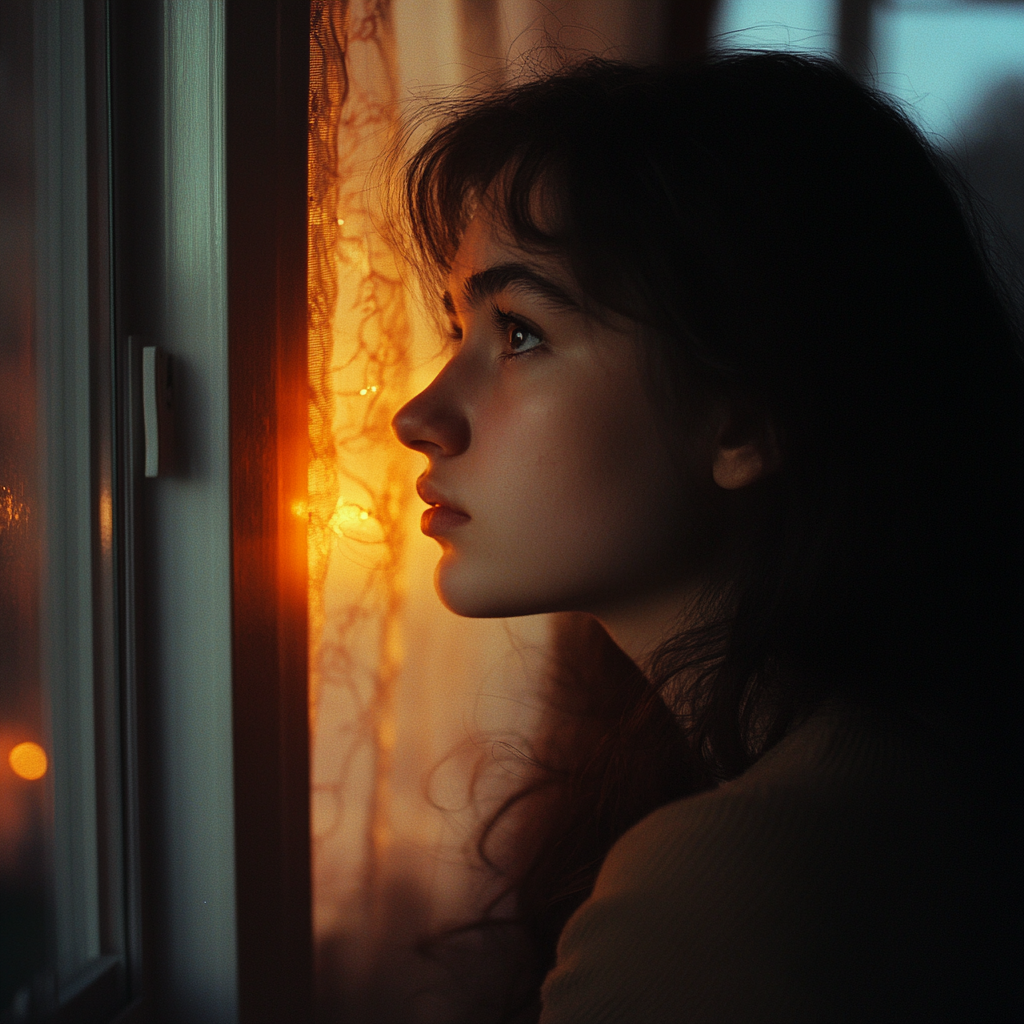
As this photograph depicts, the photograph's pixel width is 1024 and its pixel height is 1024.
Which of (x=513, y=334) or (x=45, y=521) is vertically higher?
(x=513, y=334)

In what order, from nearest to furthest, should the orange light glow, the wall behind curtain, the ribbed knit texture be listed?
the ribbed knit texture → the orange light glow → the wall behind curtain

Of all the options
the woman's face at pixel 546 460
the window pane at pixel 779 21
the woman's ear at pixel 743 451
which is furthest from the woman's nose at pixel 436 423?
the window pane at pixel 779 21

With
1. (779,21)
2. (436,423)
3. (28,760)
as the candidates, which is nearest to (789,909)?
(436,423)

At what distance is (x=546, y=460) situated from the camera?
0.63 meters

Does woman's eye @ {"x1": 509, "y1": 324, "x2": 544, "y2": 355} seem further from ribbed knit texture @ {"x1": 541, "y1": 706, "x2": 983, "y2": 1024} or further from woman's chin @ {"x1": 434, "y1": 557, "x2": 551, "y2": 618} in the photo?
ribbed knit texture @ {"x1": 541, "y1": 706, "x2": 983, "y2": 1024}

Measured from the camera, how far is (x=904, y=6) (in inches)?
38.6

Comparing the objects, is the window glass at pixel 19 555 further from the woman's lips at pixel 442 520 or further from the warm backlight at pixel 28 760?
the woman's lips at pixel 442 520

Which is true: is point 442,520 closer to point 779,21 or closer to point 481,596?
point 481,596

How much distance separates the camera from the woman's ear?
0.63 metres

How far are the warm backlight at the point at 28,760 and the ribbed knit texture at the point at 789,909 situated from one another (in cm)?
47

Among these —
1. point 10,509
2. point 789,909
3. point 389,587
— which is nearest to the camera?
point 789,909

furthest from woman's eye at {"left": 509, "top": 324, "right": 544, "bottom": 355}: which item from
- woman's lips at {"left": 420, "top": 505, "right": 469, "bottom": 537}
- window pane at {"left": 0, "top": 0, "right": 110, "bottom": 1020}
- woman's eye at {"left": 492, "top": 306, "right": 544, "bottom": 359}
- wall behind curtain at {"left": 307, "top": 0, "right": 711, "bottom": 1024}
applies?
window pane at {"left": 0, "top": 0, "right": 110, "bottom": 1020}

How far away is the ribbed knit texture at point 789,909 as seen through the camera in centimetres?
43

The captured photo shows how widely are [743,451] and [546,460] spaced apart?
163 millimetres
